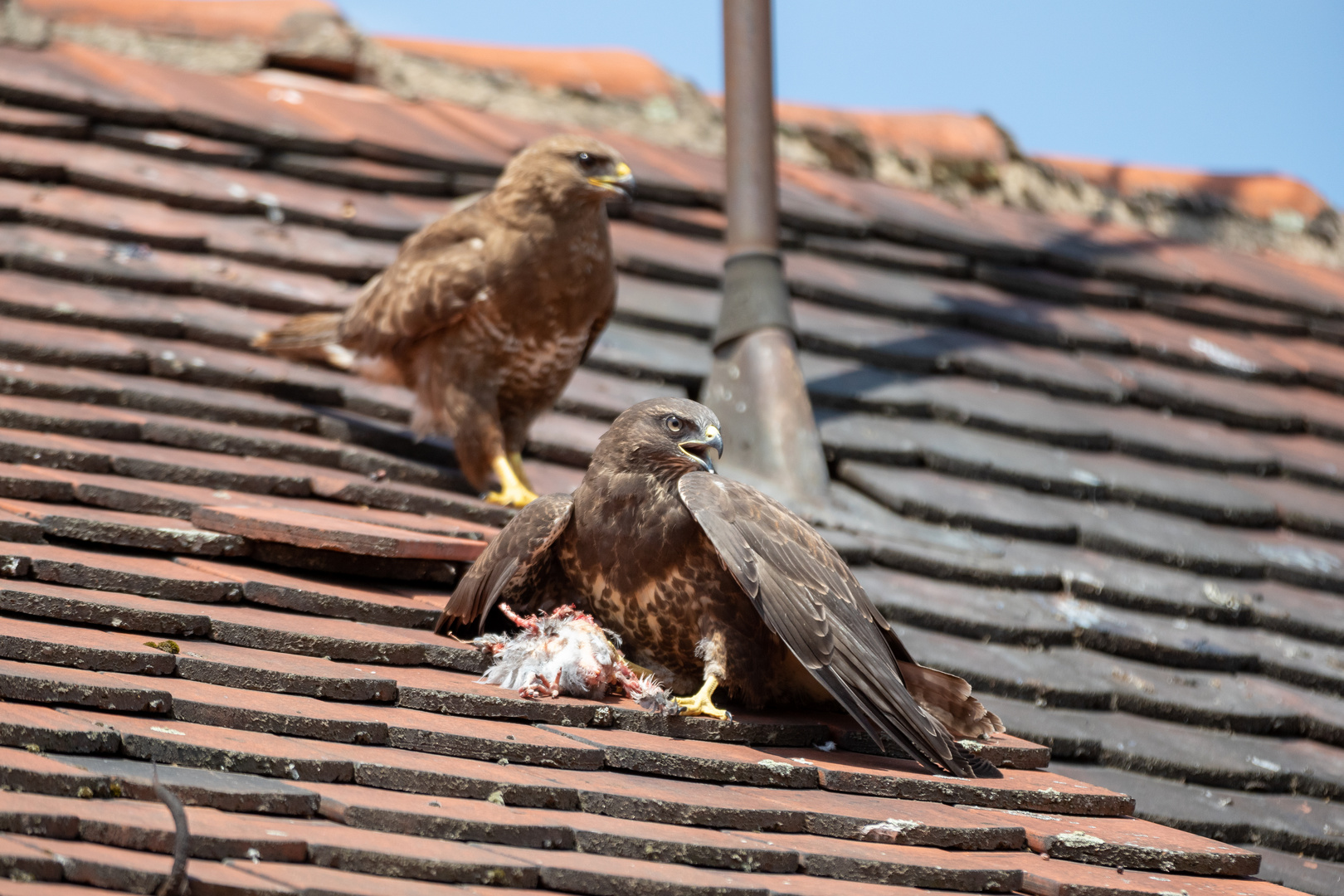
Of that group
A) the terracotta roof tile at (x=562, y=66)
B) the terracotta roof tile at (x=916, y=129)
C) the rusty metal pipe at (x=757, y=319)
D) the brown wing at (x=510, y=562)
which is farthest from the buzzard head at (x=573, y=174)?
the terracotta roof tile at (x=916, y=129)

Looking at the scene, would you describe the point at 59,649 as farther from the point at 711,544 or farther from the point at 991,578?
the point at 991,578

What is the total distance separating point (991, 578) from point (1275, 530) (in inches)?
47.0

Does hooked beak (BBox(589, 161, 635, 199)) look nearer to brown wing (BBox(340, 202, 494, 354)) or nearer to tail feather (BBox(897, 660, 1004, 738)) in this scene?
brown wing (BBox(340, 202, 494, 354))

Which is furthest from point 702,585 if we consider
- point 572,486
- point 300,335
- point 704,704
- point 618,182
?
point 300,335

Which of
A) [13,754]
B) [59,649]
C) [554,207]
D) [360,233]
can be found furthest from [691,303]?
[13,754]

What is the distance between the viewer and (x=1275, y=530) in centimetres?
400

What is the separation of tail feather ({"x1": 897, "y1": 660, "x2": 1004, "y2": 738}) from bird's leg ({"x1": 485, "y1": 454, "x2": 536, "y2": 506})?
115 centimetres

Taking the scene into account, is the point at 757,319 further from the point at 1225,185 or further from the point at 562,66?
the point at 1225,185

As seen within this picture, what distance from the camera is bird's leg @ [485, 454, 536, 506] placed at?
131 inches

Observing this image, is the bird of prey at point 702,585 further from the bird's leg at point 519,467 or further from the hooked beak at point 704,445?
the bird's leg at point 519,467

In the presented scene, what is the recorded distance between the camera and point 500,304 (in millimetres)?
3537

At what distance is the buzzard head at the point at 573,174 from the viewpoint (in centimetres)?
356

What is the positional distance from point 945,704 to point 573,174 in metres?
1.79

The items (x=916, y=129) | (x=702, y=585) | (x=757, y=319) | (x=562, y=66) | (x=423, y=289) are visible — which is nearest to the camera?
(x=702, y=585)
